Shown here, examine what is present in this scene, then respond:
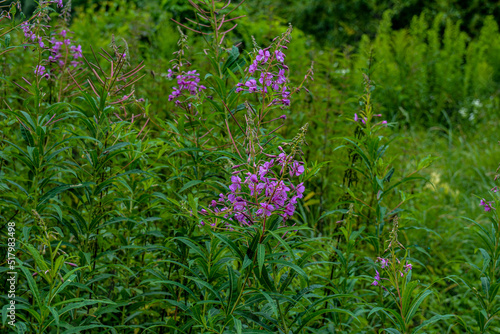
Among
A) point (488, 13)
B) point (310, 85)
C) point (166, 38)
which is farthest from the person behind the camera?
point (488, 13)

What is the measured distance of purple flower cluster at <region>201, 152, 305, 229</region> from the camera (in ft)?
5.17

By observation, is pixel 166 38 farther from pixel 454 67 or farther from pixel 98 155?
pixel 454 67

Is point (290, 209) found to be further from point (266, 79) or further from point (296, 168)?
point (266, 79)

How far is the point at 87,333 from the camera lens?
2.25m

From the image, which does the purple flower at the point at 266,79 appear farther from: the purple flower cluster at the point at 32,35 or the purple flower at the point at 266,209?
the purple flower cluster at the point at 32,35

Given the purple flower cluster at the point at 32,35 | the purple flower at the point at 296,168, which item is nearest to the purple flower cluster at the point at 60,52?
the purple flower cluster at the point at 32,35

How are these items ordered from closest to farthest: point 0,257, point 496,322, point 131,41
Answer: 1. point 0,257
2. point 496,322
3. point 131,41

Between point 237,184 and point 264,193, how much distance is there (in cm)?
11

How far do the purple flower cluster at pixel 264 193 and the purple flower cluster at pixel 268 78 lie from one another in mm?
421

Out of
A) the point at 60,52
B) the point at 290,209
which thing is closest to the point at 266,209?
the point at 290,209

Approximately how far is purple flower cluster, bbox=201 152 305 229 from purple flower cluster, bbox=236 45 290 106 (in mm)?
421

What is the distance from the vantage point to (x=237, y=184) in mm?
1689

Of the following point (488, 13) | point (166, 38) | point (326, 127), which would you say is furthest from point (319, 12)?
point (326, 127)

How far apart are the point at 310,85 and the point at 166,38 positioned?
3.01m
